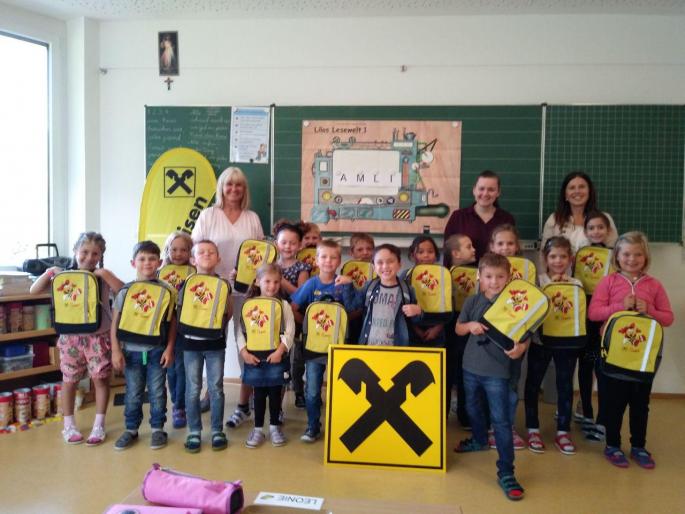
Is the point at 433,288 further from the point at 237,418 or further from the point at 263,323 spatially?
the point at 237,418

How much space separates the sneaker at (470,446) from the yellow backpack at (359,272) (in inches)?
43.2

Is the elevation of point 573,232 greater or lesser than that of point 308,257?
greater

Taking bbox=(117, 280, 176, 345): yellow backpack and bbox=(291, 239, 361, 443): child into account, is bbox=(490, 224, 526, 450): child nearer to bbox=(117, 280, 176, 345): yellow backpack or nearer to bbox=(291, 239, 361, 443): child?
bbox=(291, 239, 361, 443): child

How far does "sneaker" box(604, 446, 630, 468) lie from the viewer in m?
2.76

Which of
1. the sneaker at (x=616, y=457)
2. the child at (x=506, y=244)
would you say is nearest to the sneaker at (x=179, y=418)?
the child at (x=506, y=244)

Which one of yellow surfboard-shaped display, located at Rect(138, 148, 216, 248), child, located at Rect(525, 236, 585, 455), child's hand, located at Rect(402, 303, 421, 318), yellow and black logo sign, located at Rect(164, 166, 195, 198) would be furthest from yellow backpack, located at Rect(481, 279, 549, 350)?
yellow and black logo sign, located at Rect(164, 166, 195, 198)

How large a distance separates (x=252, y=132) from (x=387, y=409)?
253 cm

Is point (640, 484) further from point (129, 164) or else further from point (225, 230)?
point (129, 164)

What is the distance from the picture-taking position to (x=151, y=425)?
2.98 m

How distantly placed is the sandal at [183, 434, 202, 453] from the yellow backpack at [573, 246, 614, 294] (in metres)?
2.55

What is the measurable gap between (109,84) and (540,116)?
3.55 metres

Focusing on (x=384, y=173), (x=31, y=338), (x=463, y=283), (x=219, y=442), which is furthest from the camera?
(x=384, y=173)

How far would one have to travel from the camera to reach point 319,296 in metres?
2.95

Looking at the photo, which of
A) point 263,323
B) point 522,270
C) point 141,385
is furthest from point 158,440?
point 522,270
